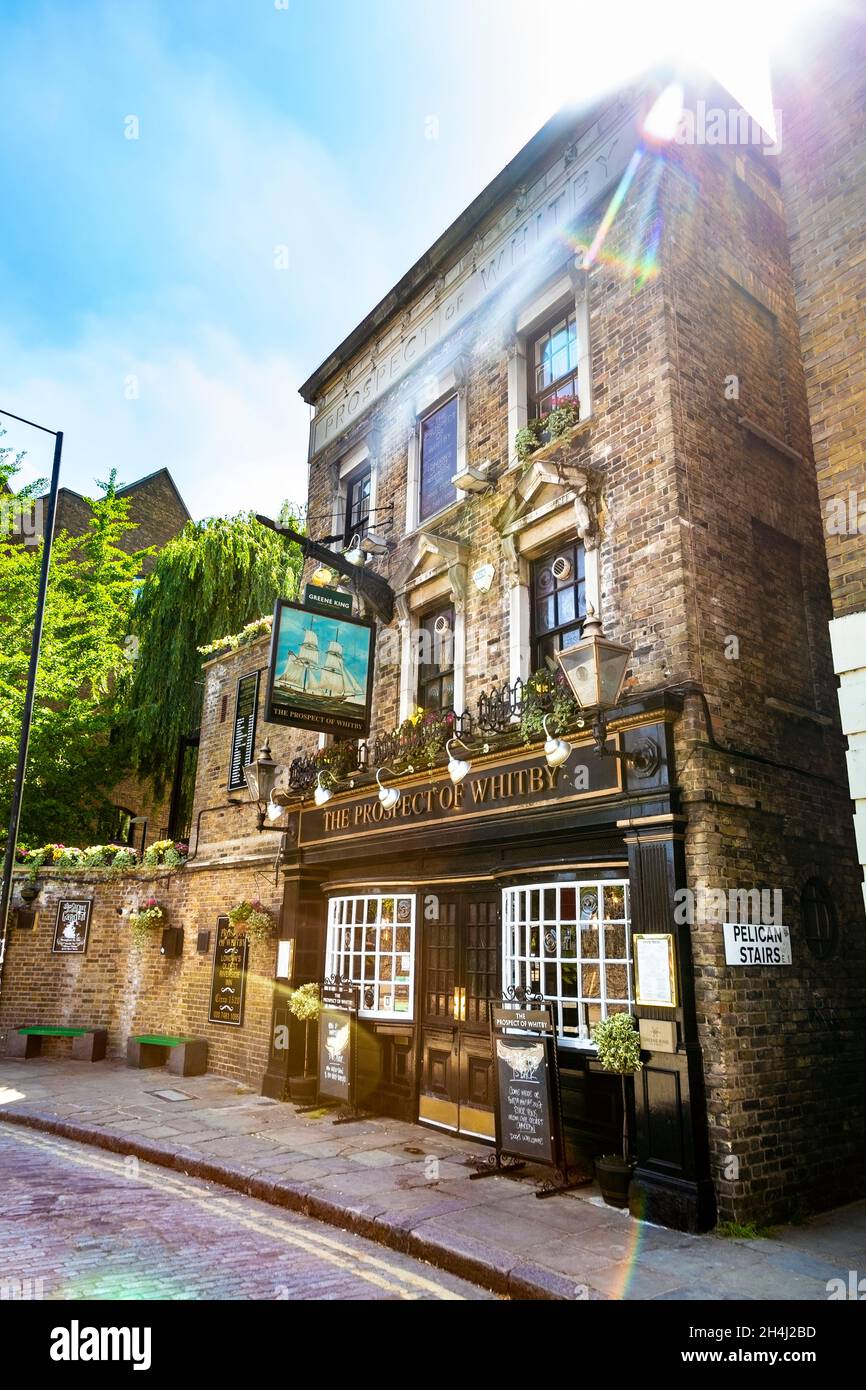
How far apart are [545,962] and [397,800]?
2.80 m

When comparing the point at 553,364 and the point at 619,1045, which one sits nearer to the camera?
the point at 619,1045

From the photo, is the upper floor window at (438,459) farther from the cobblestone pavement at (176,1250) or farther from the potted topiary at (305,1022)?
the cobblestone pavement at (176,1250)

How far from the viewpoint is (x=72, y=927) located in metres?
16.0

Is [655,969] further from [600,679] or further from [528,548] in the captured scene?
[528,548]

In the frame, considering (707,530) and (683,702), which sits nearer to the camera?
(683,702)

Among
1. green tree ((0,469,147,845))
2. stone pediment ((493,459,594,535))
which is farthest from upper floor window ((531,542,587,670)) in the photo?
green tree ((0,469,147,845))

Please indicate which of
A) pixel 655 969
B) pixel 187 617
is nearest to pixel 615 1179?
pixel 655 969

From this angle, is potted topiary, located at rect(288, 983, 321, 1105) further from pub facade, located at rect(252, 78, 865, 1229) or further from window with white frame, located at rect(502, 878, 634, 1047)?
window with white frame, located at rect(502, 878, 634, 1047)

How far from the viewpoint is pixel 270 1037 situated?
11758 mm

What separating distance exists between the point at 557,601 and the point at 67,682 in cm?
1422

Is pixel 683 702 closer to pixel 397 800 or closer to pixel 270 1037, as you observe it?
pixel 397 800
